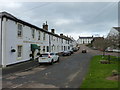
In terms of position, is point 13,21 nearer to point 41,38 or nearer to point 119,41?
point 41,38

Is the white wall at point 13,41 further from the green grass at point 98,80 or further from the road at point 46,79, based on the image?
the green grass at point 98,80

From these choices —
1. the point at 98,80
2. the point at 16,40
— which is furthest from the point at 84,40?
the point at 98,80

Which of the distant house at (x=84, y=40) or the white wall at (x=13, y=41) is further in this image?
the distant house at (x=84, y=40)

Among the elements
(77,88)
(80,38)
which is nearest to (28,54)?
(77,88)

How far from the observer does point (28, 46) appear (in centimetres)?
2100

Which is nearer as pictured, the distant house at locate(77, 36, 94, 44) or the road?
the road

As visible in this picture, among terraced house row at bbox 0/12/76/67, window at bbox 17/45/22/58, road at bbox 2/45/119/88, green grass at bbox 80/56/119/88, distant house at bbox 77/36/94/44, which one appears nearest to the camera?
green grass at bbox 80/56/119/88

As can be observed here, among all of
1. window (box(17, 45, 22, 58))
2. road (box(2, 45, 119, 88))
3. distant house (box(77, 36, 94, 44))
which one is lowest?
road (box(2, 45, 119, 88))

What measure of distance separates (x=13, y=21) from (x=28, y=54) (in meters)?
6.17

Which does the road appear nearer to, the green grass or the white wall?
the green grass

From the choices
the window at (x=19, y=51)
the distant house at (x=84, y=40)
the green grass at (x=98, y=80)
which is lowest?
the green grass at (x=98, y=80)

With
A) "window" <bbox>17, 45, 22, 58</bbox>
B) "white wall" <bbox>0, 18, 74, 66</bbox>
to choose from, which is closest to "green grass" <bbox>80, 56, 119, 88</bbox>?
"white wall" <bbox>0, 18, 74, 66</bbox>

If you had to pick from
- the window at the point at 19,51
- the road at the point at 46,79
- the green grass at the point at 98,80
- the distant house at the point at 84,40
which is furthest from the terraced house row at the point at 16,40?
the distant house at the point at 84,40

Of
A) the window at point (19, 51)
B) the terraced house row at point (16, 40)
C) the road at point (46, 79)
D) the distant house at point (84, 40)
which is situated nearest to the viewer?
the road at point (46, 79)
